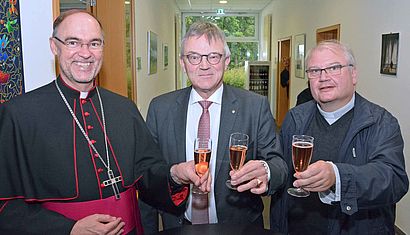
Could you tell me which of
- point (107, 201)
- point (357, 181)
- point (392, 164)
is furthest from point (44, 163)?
point (392, 164)

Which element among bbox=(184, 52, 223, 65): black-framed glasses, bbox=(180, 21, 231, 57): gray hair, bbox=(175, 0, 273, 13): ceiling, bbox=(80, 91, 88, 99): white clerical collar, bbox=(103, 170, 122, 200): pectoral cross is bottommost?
bbox=(103, 170, 122, 200): pectoral cross

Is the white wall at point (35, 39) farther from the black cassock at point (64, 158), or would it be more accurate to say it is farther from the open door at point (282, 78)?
the open door at point (282, 78)

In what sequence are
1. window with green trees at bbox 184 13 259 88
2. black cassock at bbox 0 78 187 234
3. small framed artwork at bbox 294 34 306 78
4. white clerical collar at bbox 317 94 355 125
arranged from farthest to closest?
window with green trees at bbox 184 13 259 88 < small framed artwork at bbox 294 34 306 78 < white clerical collar at bbox 317 94 355 125 < black cassock at bbox 0 78 187 234

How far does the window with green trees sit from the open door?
351 cm

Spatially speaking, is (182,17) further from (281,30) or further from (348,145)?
(348,145)

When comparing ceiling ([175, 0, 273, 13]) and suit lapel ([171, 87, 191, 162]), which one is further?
ceiling ([175, 0, 273, 13])

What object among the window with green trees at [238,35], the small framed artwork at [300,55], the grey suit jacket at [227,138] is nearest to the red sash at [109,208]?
the grey suit jacket at [227,138]

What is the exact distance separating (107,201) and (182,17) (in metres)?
13.1

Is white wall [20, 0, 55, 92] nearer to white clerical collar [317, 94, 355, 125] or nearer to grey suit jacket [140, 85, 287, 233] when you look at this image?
grey suit jacket [140, 85, 287, 233]

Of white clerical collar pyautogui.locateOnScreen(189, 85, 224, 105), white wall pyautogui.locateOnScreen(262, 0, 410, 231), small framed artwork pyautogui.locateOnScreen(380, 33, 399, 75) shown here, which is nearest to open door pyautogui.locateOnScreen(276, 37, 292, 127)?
white wall pyautogui.locateOnScreen(262, 0, 410, 231)

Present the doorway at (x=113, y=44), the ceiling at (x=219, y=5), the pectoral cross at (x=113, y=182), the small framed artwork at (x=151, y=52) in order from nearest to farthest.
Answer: the pectoral cross at (x=113, y=182)
the doorway at (x=113, y=44)
the small framed artwork at (x=151, y=52)
the ceiling at (x=219, y=5)

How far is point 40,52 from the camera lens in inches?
86.0

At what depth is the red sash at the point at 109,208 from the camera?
5.30 feet

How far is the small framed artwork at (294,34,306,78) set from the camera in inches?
316
